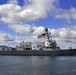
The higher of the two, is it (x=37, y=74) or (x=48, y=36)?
(x=48, y=36)

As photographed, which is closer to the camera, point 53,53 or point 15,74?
point 15,74

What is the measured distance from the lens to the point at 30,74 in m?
58.3

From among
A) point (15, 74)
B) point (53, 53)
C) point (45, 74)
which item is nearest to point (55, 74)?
point (45, 74)

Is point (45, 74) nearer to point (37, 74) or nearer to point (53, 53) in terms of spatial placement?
point (37, 74)

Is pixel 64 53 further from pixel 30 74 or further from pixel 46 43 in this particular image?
pixel 30 74

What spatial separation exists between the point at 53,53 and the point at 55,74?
137067 millimetres

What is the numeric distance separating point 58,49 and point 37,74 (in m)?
142

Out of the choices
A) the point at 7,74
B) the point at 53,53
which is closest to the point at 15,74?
the point at 7,74

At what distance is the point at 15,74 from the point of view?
5872 centimetres

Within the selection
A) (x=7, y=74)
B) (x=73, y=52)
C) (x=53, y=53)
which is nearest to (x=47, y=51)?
(x=53, y=53)

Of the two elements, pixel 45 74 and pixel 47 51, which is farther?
pixel 47 51

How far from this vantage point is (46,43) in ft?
651

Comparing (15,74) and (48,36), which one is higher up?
(48,36)

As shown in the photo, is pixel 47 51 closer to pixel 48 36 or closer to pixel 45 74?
pixel 48 36
